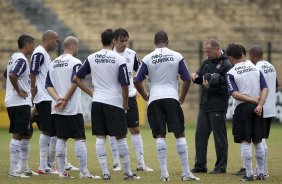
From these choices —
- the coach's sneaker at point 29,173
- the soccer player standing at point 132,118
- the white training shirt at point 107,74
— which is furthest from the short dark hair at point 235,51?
the coach's sneaker at point 29,173

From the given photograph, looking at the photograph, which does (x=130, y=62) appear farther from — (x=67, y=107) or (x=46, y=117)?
(x=67, y=107)

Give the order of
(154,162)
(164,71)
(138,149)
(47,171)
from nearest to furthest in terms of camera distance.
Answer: (164,71) → (47,171) → (138,149) → (154,162)

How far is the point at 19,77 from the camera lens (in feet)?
50.8

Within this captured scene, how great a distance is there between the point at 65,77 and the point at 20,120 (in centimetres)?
109

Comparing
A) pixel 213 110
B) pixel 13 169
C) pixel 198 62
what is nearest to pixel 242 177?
pixel 213 110

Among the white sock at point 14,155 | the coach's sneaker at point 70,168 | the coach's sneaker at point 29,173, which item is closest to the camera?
the white sock at point 14,155

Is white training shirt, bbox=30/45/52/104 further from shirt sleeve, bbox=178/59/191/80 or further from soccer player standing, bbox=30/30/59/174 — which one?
shirt sleeve, bbox=178/59/191/80

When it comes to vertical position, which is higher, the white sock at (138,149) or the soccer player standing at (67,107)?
the soccer player standing at (67,107)

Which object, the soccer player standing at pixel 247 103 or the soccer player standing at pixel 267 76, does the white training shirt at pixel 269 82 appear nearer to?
the soccer player standing at pixel 267 76

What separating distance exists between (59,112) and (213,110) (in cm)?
292

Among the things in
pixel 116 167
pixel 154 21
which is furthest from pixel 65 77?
pixel 154 21

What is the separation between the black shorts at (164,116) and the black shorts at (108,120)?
18.4 inches

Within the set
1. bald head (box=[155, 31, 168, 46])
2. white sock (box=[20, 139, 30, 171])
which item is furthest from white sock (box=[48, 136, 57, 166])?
bald head (box=[155, 31, 168, 46])

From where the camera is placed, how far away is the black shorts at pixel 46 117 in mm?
15914
